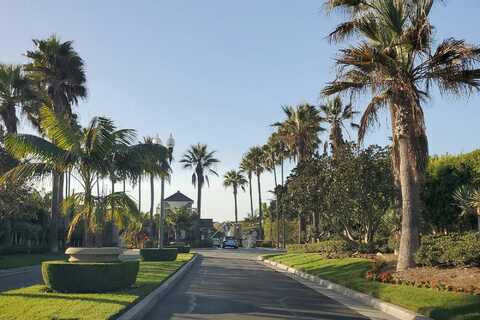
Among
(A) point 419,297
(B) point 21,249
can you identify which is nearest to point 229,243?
(B) point 21,249

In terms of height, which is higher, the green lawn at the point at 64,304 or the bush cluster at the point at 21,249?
the bush cluster at the point at 21,249

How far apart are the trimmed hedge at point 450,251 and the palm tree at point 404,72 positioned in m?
0.49

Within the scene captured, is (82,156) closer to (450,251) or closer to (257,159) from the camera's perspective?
(450,251)

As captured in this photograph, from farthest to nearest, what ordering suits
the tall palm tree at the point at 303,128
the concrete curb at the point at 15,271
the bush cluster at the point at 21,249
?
the tall palm tree at the point at 303,128 → the bush cluster at the point at 21,249 → the concrete curb at the point at 15,271

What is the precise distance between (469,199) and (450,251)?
3.95 metres

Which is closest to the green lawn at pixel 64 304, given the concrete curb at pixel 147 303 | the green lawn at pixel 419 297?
the concrete curb at pixel 147 303

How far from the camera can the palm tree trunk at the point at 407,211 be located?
1667cm

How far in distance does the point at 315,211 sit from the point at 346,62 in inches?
627

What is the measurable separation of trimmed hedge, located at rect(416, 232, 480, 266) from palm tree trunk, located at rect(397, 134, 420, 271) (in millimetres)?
340

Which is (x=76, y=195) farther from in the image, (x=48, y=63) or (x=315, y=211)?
(x=48, y=63)

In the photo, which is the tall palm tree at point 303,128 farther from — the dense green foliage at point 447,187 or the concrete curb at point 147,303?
the concrete curb at point 147,303

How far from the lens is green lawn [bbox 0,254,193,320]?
998 cm

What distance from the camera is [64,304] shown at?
11375 millimetres

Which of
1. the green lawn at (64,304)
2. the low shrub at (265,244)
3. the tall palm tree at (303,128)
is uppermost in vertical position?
the tall palm tree at (303,128)
